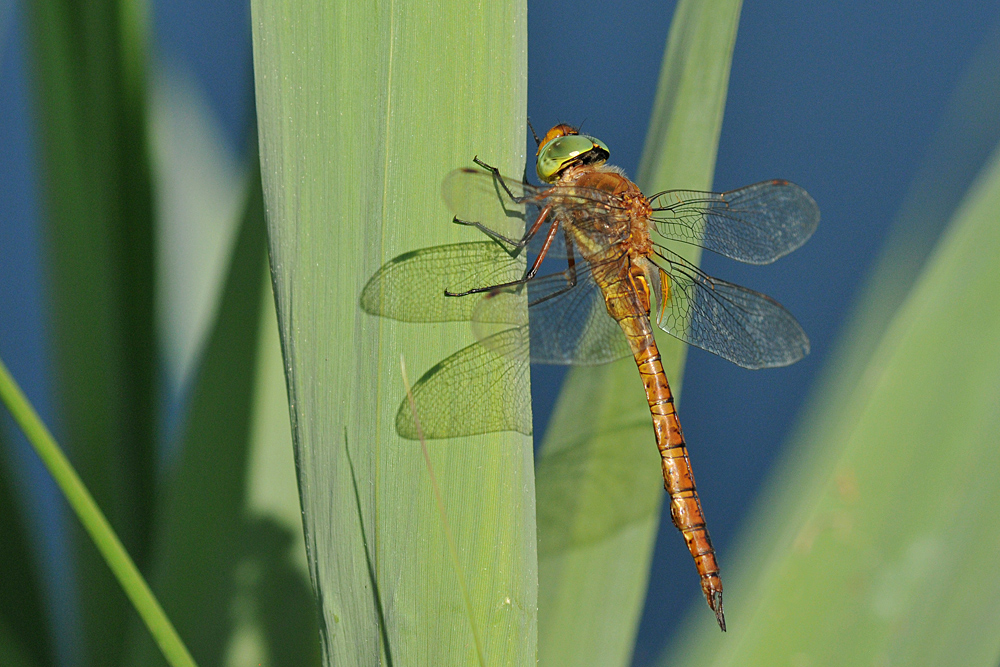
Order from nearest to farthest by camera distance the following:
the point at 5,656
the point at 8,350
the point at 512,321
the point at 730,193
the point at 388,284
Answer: the point at 388,284 → the point at 512,321 → the point at 5,656 → the point at 730,193 → the point at 8,350

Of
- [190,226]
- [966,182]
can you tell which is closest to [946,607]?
[966,182]

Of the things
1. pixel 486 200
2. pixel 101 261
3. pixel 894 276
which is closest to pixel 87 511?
pixel 486 200

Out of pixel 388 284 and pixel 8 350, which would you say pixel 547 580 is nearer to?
pixel 388 284

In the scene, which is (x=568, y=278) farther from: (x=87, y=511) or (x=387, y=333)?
Result: (x=87, y=511)

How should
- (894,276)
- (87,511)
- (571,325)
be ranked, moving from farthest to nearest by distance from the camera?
(894,276) < (571,325) < (87,511)

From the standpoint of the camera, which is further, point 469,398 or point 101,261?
point 101,261

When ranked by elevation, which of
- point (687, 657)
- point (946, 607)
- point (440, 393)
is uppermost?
point (440, 393)

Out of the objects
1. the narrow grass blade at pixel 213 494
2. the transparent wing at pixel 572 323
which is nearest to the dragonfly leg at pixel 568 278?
the transparent wing at pixel 572 323

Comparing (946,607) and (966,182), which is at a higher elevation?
(966,182)
